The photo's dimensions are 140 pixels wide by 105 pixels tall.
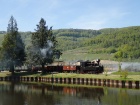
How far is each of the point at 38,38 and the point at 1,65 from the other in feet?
54.6

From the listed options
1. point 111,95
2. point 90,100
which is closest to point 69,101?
point 90,100

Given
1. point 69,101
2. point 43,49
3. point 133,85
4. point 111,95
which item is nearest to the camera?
point 69,101

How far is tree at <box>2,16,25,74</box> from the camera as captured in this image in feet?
343

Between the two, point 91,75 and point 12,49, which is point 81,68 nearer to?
point 91,75

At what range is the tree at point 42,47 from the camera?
101438mm

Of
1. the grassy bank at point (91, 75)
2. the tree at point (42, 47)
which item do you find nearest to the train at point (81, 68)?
the tree at point (42, 47)

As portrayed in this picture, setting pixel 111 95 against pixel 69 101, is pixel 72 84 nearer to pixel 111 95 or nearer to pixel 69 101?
pixel 111 95

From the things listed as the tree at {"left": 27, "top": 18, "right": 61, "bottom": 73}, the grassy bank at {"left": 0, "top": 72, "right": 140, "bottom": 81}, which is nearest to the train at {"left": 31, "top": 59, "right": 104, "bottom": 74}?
the tree at {"left": 27, "top": 18, "right": 61, "bottom": 73}

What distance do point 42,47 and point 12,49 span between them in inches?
417

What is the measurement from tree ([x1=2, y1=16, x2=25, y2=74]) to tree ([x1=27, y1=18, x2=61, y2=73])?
6.04m

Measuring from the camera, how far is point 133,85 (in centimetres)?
7406

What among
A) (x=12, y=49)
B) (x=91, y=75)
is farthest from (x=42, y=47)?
(x=91, y=75)

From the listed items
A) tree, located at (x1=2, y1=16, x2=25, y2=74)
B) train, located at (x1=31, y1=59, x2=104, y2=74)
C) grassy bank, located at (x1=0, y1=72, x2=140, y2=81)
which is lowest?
grassy bank, located at (x1=0, y1=72, x2=140, y2=81)

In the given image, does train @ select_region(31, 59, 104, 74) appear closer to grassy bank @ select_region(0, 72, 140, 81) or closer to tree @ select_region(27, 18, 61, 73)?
tree @ select_region(27, 18, 61, 73)
